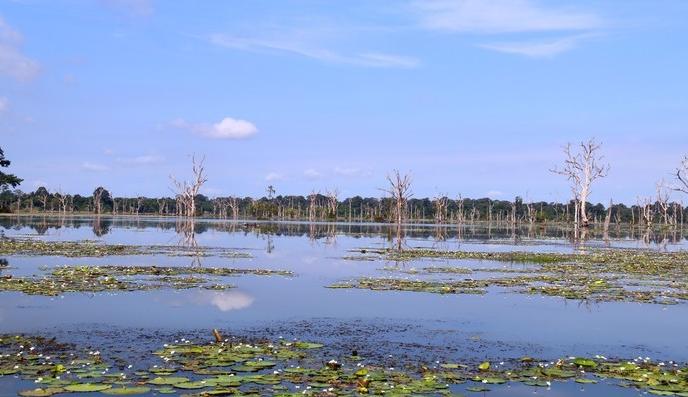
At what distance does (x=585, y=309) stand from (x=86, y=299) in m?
10.3

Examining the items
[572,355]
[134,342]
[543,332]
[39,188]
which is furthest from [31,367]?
[39,188]

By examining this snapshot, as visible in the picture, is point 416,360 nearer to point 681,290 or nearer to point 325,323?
point 325,323

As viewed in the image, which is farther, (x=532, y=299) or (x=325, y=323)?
(x=532, y=299)

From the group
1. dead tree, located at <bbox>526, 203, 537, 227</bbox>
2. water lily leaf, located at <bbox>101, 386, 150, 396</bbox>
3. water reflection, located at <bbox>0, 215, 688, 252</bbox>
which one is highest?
dead tree, located at <bbox>526, 203, 537, 227</bbox>

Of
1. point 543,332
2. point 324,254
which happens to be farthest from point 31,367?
point 324,254

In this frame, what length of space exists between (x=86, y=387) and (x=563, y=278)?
51.9ft

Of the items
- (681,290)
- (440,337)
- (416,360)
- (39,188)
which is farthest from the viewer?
(39,188)

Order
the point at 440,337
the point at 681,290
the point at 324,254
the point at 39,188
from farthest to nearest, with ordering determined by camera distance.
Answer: the point at 39,188
the point at 324,254
the point at 681,290
the point at 440,337

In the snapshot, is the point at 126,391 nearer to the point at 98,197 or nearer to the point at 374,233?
the point at 374,233

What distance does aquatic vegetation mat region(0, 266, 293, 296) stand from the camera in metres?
14.9

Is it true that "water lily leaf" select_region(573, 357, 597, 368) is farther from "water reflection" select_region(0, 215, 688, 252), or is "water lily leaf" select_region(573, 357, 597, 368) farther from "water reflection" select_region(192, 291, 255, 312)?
"water reflection" select_region(0, 215, 688, 252)

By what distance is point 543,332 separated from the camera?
11.5 meters

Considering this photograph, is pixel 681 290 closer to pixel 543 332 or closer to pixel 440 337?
pixel 543 332

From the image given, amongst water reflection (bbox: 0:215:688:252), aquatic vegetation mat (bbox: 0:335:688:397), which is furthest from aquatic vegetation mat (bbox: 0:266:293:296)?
water reflection (bbox: 0:215:688:252)
